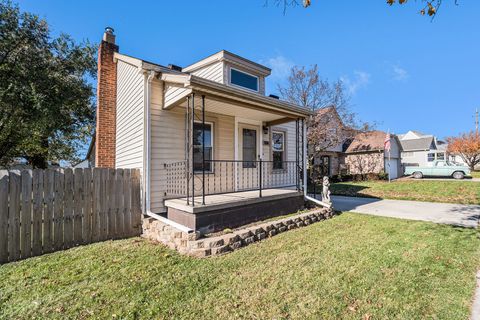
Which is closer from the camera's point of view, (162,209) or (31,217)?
(31,217)

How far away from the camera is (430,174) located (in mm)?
19625

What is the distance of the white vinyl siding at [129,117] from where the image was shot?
20.2 ft

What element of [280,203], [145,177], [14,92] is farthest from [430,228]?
[14,92]

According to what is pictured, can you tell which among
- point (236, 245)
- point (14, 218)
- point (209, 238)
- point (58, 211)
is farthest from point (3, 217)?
point (236, 245)

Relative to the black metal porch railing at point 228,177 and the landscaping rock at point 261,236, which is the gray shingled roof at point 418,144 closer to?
the black metal porch railing at point 228,177

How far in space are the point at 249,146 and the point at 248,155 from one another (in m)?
0.32

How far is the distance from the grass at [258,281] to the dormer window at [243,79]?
6.10m

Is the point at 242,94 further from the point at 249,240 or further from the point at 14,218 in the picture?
the point at 14,218

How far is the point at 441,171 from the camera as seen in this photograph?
62.7ft

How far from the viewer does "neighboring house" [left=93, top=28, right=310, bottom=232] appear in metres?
5.42

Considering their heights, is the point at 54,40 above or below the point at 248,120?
above

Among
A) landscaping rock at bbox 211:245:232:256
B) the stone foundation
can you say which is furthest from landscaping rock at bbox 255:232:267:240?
landscaping rock at bbox 211:245:232:256

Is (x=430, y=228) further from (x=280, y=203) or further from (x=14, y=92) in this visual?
(x=14, y=92)

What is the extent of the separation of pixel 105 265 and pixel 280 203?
452cm
